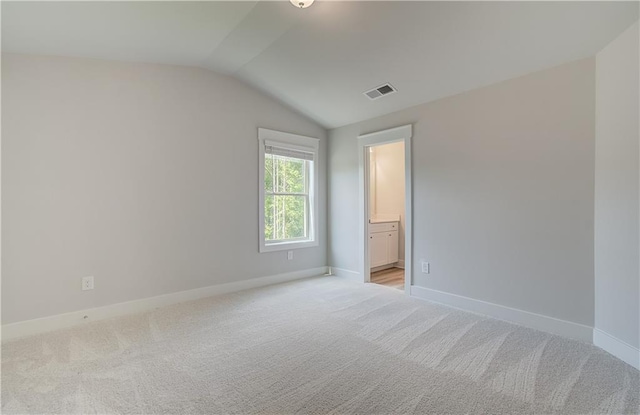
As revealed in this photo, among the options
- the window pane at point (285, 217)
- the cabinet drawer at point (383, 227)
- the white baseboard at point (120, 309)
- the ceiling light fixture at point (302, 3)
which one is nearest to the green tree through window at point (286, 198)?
the window pane at point (285, 217)

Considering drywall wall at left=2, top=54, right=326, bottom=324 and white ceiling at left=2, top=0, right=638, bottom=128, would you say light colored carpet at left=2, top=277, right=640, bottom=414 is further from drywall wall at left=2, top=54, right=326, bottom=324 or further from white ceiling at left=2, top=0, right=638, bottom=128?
white ceiling at left=2, top=0, right=638, bottom=128

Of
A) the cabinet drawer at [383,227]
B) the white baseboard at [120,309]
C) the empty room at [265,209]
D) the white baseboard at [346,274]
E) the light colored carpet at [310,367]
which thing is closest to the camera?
the light colored carpet at [310,367]

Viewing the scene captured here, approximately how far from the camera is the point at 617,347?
2141 mm

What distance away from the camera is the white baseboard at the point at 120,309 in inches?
101

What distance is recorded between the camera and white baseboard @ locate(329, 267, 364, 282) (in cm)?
431

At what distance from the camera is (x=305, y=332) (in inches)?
102

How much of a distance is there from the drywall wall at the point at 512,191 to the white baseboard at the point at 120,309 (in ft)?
7.00

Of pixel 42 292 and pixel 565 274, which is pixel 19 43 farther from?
pixel 565 274

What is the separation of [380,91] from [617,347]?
9.89ft

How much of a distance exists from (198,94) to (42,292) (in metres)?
2.47

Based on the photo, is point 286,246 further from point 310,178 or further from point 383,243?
point 383,243

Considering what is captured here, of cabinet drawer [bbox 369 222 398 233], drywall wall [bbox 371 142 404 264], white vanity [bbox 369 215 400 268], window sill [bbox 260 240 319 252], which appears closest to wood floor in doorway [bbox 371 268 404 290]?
white vanity [bbox 369 215 400 268]

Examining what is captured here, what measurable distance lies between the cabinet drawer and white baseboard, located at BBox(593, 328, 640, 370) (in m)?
2.72

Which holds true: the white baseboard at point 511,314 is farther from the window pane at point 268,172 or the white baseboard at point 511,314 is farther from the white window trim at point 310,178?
the window pane at point 268,172
